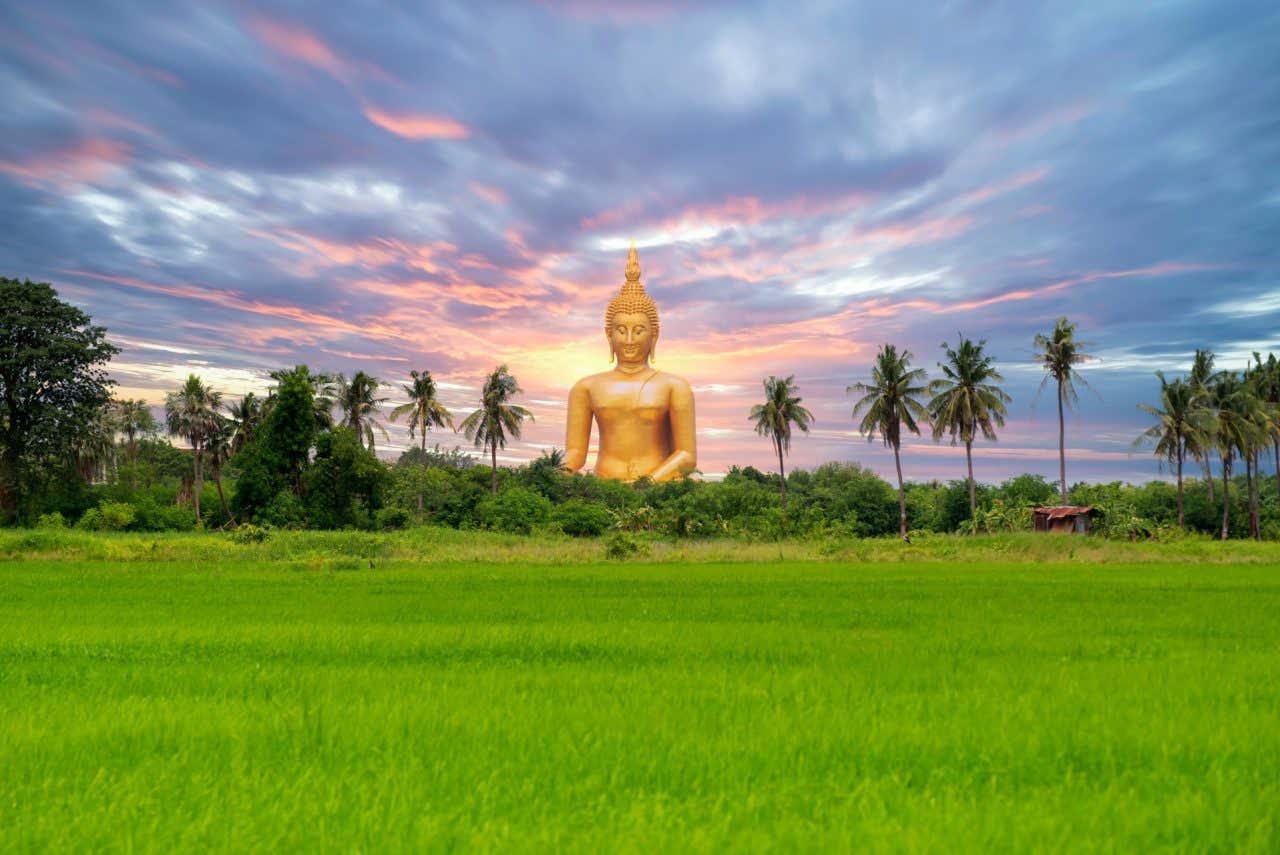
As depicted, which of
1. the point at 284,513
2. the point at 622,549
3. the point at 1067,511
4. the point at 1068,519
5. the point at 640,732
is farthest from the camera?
the point at 1068,519

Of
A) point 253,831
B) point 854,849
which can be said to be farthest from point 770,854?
point 253,831

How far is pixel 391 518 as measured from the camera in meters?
44.7

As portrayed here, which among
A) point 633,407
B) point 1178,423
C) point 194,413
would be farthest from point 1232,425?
point 194,413

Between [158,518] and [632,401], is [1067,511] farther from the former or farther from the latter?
[158,518]

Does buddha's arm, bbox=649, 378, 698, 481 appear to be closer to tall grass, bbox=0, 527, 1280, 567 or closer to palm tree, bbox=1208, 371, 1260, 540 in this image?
tall grass, bbox=0, 527, 1280, 567

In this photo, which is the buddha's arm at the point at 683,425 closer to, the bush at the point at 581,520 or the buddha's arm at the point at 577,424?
the buddha's arm at the point at 577,424

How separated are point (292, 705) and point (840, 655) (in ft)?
17.2

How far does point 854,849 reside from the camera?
11.8 feet

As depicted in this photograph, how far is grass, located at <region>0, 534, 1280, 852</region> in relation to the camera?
12.6ft

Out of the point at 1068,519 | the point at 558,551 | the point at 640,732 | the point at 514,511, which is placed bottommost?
the point at 558,551

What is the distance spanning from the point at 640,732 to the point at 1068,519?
42.1m

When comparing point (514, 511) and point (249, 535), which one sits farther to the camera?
point (514, 511)

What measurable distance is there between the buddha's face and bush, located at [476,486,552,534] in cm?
1309

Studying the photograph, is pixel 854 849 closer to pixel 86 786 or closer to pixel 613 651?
pixel 86 786
